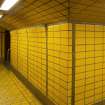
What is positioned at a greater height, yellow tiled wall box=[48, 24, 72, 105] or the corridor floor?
yellow tiled wall box=[48, 24, 72, 105]

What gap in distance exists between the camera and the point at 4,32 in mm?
11523

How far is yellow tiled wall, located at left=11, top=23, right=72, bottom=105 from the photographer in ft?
10.7

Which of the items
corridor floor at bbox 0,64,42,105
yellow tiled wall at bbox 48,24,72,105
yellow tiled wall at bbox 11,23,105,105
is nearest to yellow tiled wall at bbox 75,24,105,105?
yellow tiled wall at bbox 11,23,105,105

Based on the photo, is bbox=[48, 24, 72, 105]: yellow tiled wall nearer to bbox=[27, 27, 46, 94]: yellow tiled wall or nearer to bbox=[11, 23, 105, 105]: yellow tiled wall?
bbox=[11, 23, 105, 105]: yellow tiled wall

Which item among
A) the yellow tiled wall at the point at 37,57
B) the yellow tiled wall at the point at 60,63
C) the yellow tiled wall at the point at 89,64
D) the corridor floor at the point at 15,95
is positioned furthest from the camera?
the corridor floor at the point at 15,95

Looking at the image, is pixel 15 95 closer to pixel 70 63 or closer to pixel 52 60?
pixel 52 60

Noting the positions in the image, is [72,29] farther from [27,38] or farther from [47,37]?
[27,38]

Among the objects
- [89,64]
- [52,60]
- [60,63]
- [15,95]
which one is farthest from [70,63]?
[15,95]

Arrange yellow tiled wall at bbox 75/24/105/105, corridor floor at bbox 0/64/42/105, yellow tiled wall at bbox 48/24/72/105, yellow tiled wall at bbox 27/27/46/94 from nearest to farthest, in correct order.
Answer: yellow tiled wall at bbox 48/24/72/105 → yellow tiled wall at bbox 75/24/105/105 → yellow tiled wall at bbox 27/27/46/94 → corridor floor at bbox 0/64/42/105

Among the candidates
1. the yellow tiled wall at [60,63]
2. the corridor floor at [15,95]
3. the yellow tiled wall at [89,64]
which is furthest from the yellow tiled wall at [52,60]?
the corridor floor at [15,95]

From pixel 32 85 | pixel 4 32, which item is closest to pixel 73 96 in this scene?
pixel 32 85

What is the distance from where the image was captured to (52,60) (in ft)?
12.7

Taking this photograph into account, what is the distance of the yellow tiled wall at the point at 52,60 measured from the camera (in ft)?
10.7

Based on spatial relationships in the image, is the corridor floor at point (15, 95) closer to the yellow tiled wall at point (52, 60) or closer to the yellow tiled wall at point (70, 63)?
the yellow tiled wall at point (52, 60)
